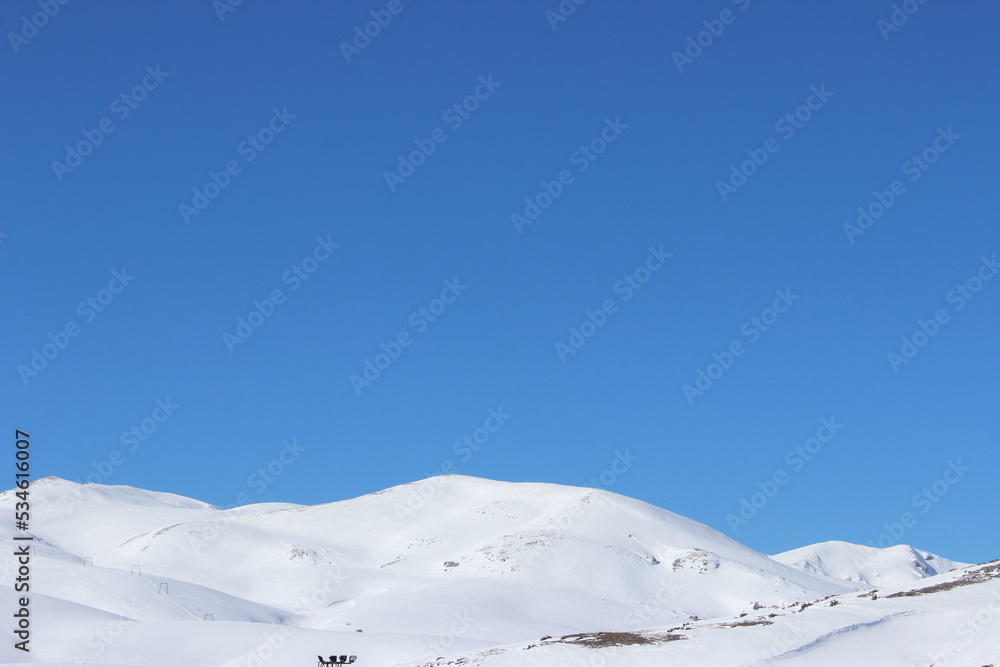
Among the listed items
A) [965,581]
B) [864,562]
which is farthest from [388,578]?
[864,562]

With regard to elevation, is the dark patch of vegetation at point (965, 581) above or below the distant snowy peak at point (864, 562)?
below

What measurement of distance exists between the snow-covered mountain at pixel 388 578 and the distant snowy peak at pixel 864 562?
5809cm

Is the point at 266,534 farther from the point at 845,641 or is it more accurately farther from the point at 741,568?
the point at 845,641

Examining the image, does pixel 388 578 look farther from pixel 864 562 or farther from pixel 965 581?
pixel 864 562

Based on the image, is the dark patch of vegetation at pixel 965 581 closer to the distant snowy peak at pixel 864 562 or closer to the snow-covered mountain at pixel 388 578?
the snow-covered mountain at pixel 388 578

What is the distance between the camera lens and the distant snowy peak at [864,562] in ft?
438

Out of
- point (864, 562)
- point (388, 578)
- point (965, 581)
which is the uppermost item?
point (864, 562)

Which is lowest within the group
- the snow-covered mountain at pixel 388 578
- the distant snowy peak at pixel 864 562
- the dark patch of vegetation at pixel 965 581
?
the dark patch of vegetation at pixel 965 581

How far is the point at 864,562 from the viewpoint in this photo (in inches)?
5595

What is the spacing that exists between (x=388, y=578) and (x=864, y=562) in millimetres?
99469

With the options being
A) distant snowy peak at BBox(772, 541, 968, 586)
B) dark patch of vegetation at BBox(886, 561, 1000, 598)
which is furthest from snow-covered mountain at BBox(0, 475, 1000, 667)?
distant snowy peak at BBox(772, 541, 968, 586)

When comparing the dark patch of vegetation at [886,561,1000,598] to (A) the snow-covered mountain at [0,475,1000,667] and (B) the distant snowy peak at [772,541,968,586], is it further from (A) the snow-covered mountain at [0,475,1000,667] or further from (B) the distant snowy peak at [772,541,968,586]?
(B) the distant snowy peak at [772,541,968,586]

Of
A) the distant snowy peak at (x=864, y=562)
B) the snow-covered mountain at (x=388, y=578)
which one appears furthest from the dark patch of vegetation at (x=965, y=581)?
the distant snowy peak at (x=864, y=562)

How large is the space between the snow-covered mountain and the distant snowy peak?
2287 inches
